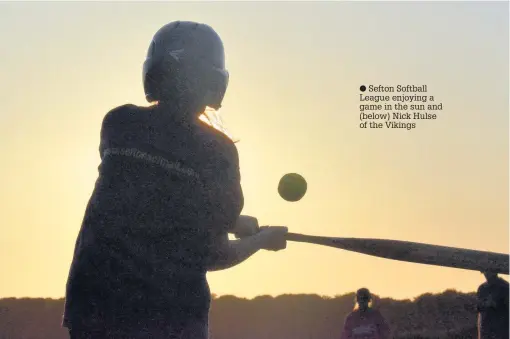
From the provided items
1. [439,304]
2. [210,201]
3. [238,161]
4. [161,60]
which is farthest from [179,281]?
[439,304]

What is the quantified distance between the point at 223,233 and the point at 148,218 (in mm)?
342

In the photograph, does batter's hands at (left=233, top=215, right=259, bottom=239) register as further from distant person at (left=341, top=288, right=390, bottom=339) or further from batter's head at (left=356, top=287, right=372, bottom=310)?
batter's head at (left=356, top=287, right=372, bottom=310)

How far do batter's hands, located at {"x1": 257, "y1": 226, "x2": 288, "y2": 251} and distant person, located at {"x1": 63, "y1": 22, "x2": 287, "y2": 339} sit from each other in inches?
18.8

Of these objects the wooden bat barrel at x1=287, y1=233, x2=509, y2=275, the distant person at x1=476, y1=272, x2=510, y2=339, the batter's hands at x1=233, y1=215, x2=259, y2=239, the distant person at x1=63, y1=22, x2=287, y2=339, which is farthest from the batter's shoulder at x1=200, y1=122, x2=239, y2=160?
the distant person at x1=476, y1=272, x2=510, y2=339

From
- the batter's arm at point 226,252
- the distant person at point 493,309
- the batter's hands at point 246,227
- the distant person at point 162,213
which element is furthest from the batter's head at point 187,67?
the distant person at point 493,309

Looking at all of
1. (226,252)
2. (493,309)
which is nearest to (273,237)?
(226,252)

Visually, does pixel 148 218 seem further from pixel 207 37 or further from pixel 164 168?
pixel 207 37

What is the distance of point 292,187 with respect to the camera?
14.3 ft

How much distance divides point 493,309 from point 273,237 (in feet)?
17.7

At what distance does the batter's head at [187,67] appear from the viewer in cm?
333

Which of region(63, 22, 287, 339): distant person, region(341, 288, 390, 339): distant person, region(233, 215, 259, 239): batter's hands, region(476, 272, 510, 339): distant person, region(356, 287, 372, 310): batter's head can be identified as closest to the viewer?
region(63, 22, 287, 339): distant person

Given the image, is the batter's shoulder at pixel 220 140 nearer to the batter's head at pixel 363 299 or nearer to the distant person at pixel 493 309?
the distant person at pixel 493 309

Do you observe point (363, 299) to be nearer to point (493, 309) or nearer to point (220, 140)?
point (493, 309)

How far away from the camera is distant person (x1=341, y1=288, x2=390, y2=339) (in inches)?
491
